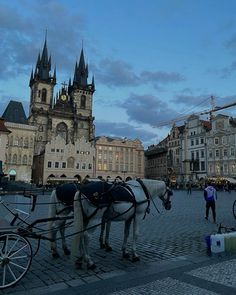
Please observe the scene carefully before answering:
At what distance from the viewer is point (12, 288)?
4719 mm

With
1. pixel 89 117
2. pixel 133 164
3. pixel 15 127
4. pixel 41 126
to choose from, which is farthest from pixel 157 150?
pixel 15 127

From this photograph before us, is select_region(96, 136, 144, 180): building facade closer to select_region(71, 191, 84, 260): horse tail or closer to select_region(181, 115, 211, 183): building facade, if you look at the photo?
select_region(181, 115, 211, 183): building facade

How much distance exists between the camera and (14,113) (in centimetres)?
7669

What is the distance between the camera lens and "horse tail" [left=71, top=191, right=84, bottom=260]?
566cm

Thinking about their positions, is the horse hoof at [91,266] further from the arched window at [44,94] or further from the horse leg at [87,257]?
the arched window at [44,94]

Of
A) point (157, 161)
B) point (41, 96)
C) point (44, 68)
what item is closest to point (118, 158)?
point (157, 161)

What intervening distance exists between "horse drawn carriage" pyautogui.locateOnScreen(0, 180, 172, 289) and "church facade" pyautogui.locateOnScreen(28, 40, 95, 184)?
64.9 metres

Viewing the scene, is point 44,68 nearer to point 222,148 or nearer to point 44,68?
point 44,68

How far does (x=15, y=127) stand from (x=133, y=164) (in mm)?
36974

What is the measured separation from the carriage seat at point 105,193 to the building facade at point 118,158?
7816 cm

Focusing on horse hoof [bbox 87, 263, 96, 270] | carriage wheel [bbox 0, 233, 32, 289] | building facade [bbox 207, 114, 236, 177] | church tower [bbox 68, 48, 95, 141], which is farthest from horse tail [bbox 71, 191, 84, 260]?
church tower [bbox 68, 48, 95, 141]

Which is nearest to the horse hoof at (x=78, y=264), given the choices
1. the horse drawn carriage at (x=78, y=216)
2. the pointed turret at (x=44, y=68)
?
the horse drawn carriage at (x=78, y=216)

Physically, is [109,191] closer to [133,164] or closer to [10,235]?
[10,235]

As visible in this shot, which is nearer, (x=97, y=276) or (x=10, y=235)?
(x=10, y=235)
